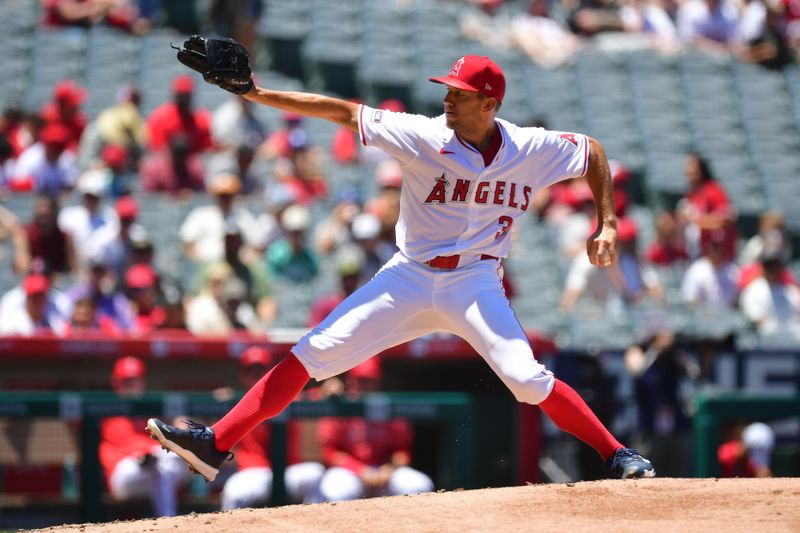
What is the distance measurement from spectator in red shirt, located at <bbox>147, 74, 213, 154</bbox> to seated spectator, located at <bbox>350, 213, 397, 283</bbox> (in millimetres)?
1684

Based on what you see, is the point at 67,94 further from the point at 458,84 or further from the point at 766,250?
the point at 458,84

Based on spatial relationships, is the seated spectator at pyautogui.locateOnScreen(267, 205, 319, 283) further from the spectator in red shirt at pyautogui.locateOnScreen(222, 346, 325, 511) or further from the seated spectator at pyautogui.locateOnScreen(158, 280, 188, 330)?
the spectator in red shirt at pyautogui.locateOnScreen(222, 346, 325, 511)

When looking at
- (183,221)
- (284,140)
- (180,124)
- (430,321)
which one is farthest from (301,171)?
(430,321)

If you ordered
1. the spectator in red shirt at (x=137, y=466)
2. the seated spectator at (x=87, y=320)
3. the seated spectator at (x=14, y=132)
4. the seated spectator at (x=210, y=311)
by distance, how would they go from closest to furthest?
the spectator in red shirt at (x=137, y=466) < the seated spectator at (x=87, y=320) < the seated spectator at (x=210, y=311) < the seated spectator at (x=14, y=132)

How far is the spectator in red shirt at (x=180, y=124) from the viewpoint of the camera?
9.75 metres

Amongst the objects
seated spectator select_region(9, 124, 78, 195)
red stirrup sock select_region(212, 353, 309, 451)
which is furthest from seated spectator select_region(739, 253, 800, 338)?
red stirrup sock select_region(212, 353, 309, 451)

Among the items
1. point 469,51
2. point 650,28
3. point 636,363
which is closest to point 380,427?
point 636,363

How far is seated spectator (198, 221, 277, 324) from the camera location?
8398 mm

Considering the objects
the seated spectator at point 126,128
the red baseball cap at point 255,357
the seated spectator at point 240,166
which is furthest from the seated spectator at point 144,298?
the seated spectator at point 126,128

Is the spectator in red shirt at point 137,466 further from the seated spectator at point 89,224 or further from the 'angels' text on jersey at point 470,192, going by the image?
the 'angels' text on jersey at point 470,192

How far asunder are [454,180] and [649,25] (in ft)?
30.0

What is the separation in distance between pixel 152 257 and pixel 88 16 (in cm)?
380

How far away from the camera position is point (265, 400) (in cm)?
484

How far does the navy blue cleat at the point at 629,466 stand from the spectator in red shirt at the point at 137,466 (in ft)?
9.07
